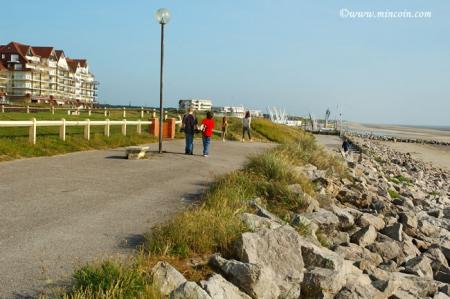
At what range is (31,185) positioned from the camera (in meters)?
10.2

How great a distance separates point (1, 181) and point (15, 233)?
4.16 metres

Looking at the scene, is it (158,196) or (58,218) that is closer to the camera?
(58,218)

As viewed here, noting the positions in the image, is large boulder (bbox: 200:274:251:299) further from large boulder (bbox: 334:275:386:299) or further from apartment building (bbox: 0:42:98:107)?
apartment building (bbox: 0:42:98:107)

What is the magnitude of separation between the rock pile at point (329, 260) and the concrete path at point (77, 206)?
Answer: 1242 millimetres

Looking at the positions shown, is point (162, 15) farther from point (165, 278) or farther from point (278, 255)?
point (165, 278)

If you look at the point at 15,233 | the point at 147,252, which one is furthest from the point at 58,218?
the point at 147,252

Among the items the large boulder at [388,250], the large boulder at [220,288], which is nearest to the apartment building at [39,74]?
the large boulder at [388,250]

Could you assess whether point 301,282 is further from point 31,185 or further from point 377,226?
point 31,185

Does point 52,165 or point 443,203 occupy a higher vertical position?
point 52,165

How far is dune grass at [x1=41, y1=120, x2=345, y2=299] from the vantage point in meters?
4.68

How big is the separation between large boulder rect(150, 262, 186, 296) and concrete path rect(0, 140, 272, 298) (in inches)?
34.6

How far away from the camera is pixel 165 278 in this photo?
16.2 ft

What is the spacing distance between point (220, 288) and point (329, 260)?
6.60 feet

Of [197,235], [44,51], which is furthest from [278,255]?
[44,51]
